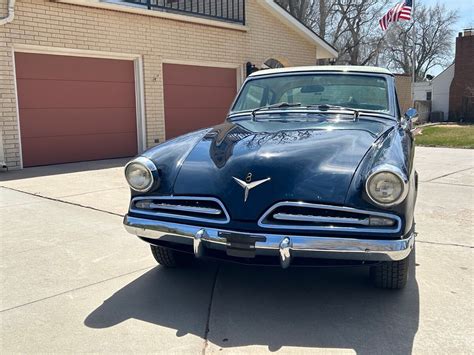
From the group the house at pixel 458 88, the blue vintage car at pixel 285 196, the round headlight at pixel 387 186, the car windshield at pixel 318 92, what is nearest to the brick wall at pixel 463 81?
the house at pixel 458 88

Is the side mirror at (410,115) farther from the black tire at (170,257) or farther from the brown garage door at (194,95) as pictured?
the brown garage door at (194,95)

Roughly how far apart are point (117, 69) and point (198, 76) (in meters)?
2.38

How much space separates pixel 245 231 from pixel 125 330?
950mm

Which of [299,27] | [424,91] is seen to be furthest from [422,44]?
[299,27]

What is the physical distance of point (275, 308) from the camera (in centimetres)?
318

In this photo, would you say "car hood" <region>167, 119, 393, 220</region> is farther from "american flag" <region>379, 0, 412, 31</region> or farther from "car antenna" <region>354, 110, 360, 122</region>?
"american flag" <region>379, 0, 412, 31</region>

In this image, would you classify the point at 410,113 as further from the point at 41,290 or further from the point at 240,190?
the point at 41,290

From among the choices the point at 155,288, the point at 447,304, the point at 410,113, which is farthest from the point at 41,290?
the point at 410,113

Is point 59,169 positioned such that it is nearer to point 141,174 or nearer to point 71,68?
point 71,68

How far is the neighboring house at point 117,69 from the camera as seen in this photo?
30.8 ft

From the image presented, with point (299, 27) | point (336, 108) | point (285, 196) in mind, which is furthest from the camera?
point (299, 27)

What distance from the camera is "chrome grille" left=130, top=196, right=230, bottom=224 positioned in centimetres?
303

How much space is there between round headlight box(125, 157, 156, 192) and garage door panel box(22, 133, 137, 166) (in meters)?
7.09

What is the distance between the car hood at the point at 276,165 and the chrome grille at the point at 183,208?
0.05 meters
